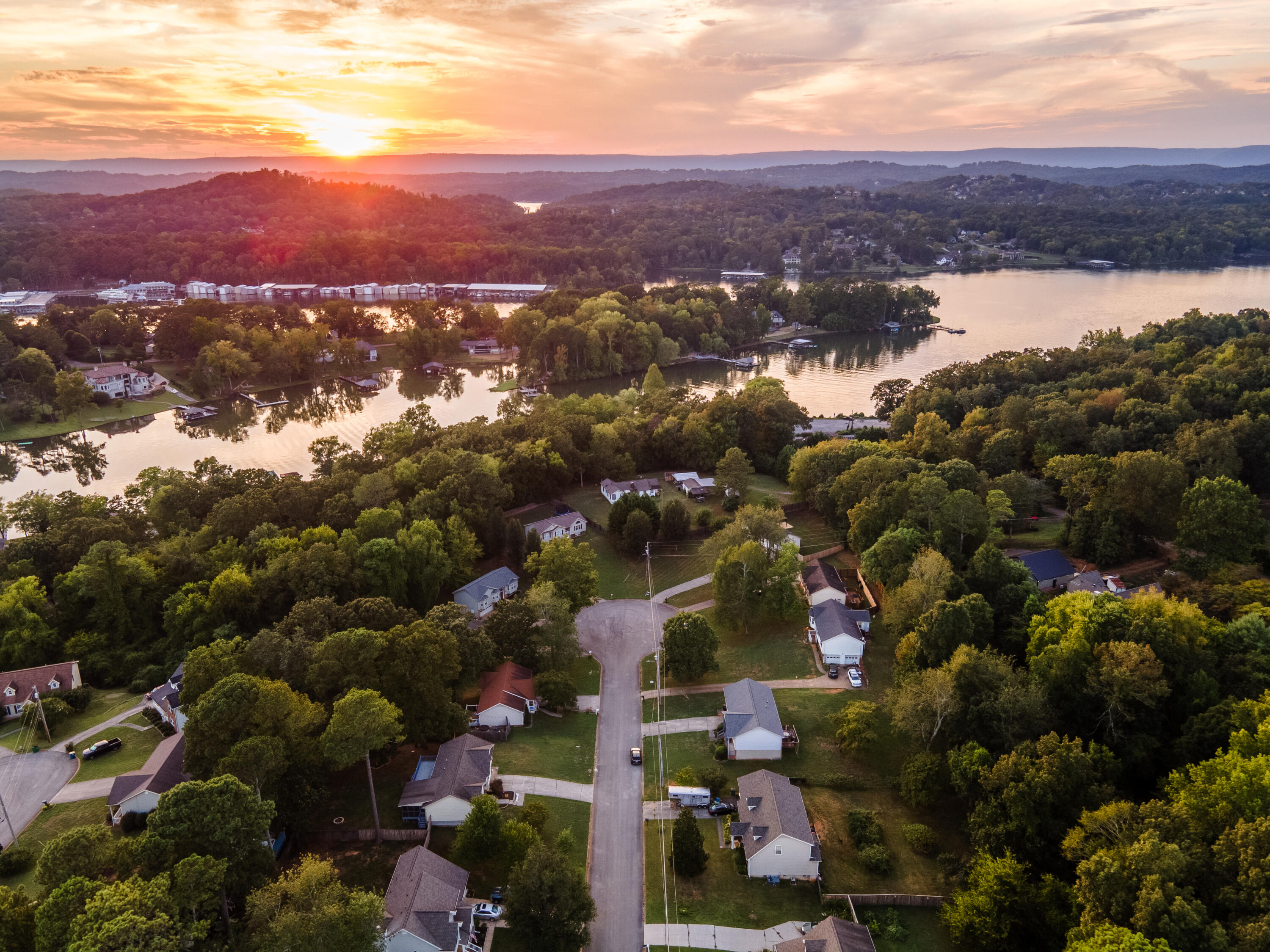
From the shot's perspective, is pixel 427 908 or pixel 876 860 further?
pixel 876 860

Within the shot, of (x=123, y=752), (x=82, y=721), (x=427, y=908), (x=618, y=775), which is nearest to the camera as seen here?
(x=427, y=908)

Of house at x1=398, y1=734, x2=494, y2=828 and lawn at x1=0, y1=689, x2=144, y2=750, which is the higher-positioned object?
house at x1=398, y1=734, x2=494, y2=828

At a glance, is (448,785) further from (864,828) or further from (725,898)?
(864,828)

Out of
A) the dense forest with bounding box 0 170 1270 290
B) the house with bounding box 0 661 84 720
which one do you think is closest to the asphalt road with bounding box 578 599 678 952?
the house with bounding box 0 661 84 720

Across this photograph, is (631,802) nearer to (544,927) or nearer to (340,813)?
(544,927)

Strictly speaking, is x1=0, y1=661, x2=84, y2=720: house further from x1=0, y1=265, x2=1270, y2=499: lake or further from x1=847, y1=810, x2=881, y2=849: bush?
x1=847, y1=810, x2=881, y2=849: bush

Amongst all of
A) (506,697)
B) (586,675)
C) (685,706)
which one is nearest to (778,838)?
(685,706)

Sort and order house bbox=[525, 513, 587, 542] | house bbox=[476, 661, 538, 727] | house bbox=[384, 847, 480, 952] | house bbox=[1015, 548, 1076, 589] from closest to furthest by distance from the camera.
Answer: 1. house bbox=[384, 847, 480, 952]
2. house bbox=[476, 661, 538, 727]
3. house bbox=[1015, 548, 1076, 589]
4. house bbox=[525, 513, 587, 542]

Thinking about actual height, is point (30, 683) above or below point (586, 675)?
above
